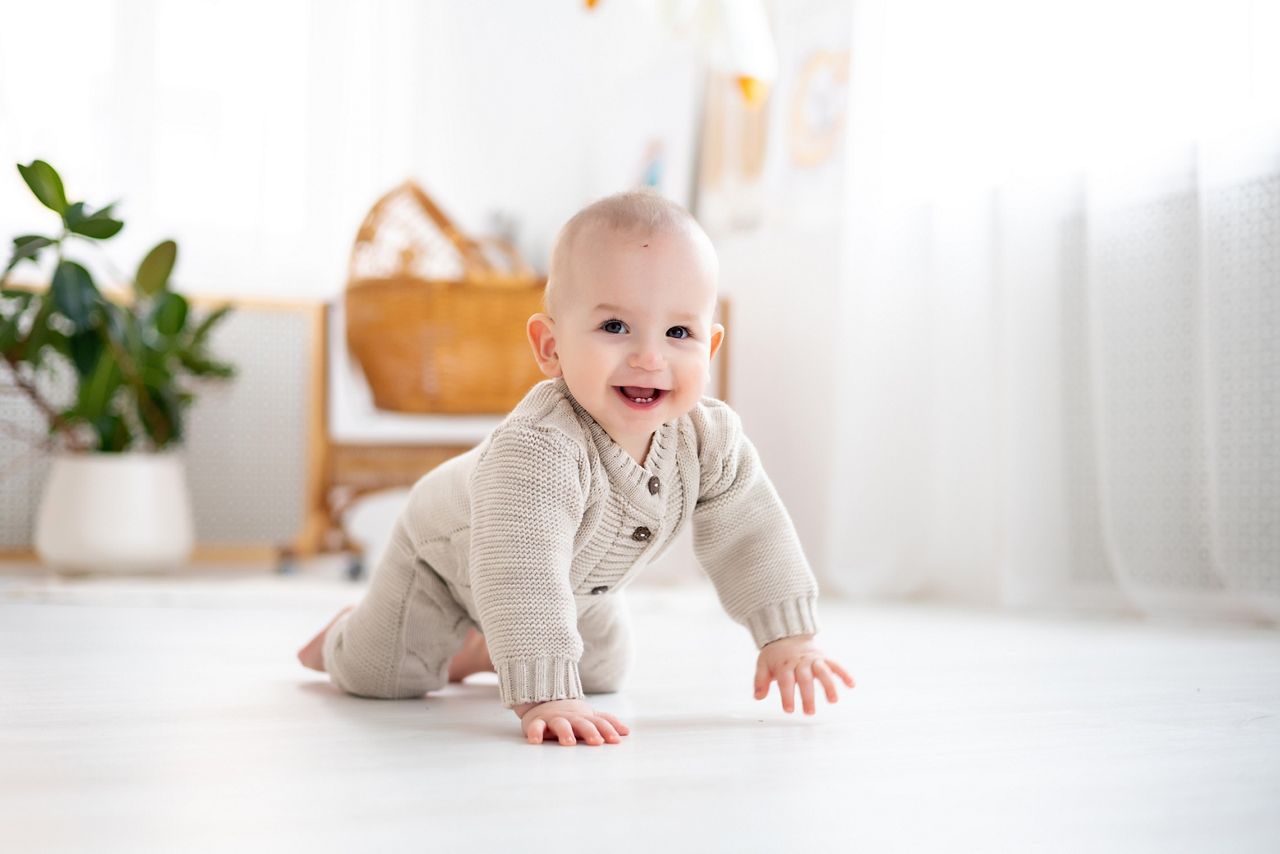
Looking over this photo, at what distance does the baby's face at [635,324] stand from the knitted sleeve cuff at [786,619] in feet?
0.59

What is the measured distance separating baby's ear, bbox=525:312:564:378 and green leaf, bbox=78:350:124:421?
168 centimetres

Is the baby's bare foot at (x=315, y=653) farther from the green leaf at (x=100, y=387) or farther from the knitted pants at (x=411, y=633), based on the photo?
the green leaf at (x=100, y=387)

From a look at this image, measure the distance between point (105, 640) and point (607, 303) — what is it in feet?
3.06

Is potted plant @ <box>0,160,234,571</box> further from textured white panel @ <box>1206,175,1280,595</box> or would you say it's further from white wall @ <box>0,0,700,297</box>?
textured white panel @ <box>1206,175,1280,595</box>

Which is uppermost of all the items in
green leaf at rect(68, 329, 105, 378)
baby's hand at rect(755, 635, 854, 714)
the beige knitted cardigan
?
green leaf at rect(68, 329, 105, 378)

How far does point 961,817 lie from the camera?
0.67 metres

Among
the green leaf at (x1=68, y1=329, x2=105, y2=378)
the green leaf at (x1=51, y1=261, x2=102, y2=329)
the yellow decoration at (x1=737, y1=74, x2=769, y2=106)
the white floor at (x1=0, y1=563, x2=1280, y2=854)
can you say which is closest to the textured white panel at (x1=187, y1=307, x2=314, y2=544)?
the green leaf at (x1=68, y1=329, x2=105, y2=378)

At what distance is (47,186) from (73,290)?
1.33ft

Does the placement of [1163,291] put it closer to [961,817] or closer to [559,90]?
[961,817]

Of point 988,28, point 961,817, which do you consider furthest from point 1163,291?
point 961,817

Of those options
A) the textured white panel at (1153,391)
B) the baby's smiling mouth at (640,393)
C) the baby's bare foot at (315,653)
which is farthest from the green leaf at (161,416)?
the baby's smiling mouth at (640,393)

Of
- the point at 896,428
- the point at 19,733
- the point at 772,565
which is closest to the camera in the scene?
the point at 19,733

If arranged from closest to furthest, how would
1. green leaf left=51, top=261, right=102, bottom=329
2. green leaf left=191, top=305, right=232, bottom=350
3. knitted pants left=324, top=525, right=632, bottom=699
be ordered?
1. knitted pants left=324, top=525, right=632, bottom=699
2. green leaf left=51, top=261, right=102, bottom=329
3. green leaf left=191, top=305, right=232, bottom=350

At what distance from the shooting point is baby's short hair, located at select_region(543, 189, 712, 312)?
919 mm
